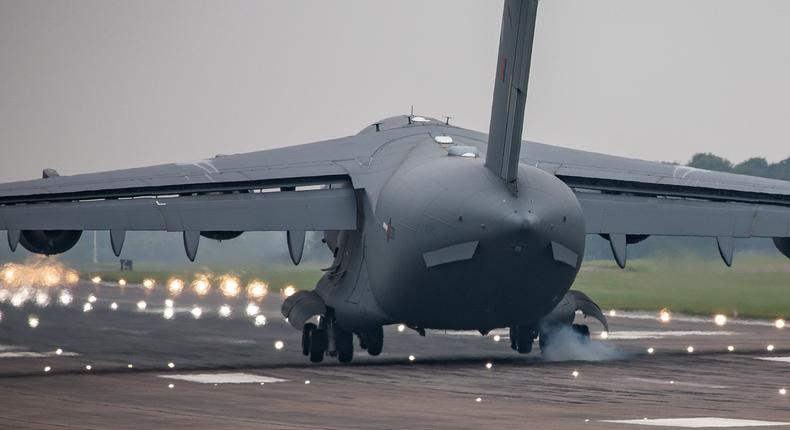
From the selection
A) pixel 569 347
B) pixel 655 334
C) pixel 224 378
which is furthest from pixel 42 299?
pixel 224 378

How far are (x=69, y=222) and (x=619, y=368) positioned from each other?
1181 cm

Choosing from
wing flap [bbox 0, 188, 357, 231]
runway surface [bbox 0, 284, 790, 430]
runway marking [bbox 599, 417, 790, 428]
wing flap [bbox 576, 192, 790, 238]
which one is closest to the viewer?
runway marking [bbox 599, 417, 790, 428]

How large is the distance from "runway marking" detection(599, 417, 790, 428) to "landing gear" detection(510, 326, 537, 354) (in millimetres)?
13198

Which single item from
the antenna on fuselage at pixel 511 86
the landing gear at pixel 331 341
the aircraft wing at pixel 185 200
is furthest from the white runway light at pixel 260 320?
the antenna on fuselage at pixel 511 86

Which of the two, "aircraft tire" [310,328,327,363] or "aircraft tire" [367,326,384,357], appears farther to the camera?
"aircraft tire" [367,326,384,357]

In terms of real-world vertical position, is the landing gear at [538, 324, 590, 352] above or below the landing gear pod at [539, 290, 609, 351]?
below

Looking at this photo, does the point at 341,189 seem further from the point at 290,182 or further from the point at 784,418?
the point at 784,418

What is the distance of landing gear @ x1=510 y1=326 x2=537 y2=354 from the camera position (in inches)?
1324

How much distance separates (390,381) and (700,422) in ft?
26.8

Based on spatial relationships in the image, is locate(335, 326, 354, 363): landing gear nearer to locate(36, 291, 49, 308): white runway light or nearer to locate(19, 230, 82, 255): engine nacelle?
locate(19, 230, 82, 255): engine nacelle

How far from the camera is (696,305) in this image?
52656mm

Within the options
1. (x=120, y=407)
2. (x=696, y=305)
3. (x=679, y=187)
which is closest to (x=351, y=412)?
(x=120, y=407)

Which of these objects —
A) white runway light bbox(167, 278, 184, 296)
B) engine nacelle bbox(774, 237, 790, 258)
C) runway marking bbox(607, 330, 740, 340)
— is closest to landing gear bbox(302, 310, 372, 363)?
engine nacelle bbox(774, 237, 790, 258)

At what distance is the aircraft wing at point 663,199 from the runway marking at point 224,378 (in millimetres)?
8568
